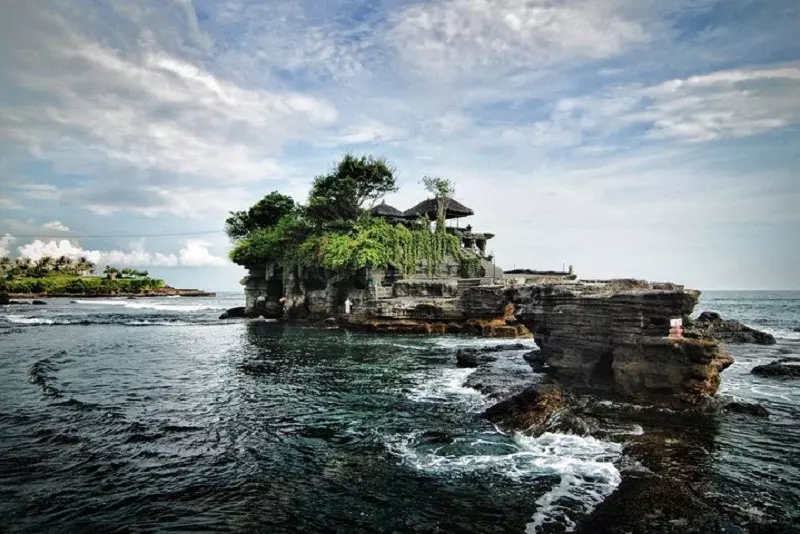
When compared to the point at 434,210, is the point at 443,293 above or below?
below

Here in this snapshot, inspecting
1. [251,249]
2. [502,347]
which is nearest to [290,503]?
[502,347]

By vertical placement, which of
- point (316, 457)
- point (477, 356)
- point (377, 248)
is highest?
point (377, 248)

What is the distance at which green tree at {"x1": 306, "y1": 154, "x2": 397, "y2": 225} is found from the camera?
161 feet

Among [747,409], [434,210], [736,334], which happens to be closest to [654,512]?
[747,409]

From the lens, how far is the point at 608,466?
9031 millimetres

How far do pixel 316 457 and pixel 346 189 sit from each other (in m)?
40.8

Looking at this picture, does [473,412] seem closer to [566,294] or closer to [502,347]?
[566,294]

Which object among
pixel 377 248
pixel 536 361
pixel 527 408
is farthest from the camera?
pixel 377 248

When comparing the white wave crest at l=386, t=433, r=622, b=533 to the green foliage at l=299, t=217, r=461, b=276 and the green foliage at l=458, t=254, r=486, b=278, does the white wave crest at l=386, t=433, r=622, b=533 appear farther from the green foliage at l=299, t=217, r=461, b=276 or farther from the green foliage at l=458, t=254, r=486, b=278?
the green foliage at l=458, t=254, r=486, b=278

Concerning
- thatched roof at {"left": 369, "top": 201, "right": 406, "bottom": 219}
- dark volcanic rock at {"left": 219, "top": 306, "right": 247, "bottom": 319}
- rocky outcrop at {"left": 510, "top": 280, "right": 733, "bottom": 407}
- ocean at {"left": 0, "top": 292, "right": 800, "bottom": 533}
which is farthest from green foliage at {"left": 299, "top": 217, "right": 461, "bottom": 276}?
rocky outcrop at {"left": 510, "top": 280, "right": 733, "bottom": 407}

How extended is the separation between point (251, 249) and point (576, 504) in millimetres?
48560

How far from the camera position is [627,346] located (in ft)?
48.0

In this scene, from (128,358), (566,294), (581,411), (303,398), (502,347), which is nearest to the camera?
(581,411)

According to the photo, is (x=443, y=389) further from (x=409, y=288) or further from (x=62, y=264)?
(x=62, y=264)
